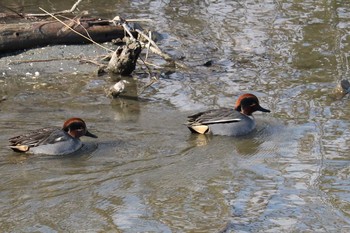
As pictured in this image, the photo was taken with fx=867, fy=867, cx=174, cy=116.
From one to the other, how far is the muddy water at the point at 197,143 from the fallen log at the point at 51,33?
22cm

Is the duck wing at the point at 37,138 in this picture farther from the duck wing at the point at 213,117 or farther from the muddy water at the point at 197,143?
the duck wing at the point at 213,117

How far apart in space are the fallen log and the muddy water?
219 millimetres

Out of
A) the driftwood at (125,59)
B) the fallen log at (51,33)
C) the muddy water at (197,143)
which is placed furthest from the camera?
the fallen log at (51,33)

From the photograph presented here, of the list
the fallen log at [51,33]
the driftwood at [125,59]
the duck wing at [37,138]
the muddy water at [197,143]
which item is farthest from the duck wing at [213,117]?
the fallen log at [51,33]

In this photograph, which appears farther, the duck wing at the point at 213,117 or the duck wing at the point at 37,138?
the duck wing at the point at 213,117

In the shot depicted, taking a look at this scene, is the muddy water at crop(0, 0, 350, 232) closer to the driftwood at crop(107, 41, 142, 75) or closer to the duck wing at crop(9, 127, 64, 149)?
the duck wing at crop(9, 127, 64, 149)

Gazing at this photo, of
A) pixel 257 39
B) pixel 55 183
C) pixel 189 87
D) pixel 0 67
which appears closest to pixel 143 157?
pixel 55 183

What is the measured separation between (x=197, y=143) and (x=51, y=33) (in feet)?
14.0

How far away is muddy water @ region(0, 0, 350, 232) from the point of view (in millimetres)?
7672

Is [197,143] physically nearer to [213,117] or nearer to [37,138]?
[213,117]

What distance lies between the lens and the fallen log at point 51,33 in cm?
1296

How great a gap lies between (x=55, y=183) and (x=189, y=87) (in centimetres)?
384

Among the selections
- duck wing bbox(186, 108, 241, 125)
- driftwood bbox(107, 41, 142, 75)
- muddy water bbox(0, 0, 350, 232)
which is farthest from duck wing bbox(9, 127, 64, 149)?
driftwood bbox(107, 41, 142, 75)

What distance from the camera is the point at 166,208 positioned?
25.6 ft
